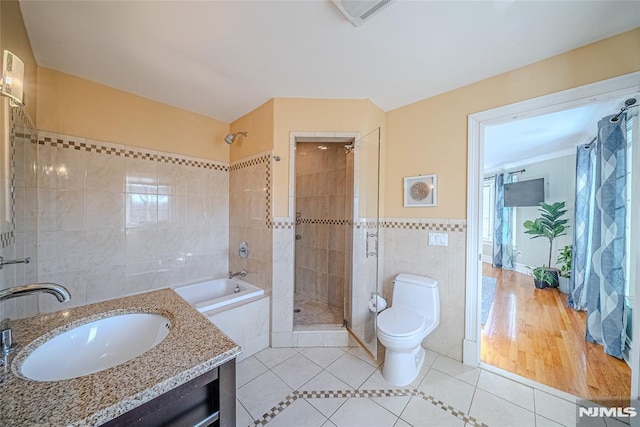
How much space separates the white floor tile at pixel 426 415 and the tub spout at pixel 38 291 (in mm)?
1823

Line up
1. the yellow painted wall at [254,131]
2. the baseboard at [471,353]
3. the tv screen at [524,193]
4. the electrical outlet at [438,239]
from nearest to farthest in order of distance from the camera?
the baseboard at [471,353], the electrical outlet at [438,239], the yellow painted wall at [254,131], the tv screen at [524,193]

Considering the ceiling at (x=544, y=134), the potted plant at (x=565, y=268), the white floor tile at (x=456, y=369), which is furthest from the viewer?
the potted plant at (x=565, y=268)

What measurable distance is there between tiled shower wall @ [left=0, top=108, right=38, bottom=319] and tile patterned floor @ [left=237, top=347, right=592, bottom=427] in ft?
4.70

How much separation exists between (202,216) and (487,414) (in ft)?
9.62

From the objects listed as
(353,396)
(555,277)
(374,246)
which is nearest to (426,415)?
(353,396)

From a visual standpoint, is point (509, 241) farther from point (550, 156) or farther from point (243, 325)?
point (243, 325)

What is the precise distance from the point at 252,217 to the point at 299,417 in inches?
67.2

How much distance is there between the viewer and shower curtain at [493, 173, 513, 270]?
4.93 metres

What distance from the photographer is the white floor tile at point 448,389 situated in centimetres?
158

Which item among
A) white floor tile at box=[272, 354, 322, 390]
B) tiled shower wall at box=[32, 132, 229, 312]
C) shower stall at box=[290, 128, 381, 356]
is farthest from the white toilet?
tiled shower wall at box=[32, 132, 229, 312]

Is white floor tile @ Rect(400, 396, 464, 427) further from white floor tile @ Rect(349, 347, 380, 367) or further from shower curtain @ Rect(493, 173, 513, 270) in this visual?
shower curtain @ Rect(493, 173, 513, 270)

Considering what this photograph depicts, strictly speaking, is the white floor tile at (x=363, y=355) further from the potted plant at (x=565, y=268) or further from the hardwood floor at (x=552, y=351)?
the potted plant at (x=565, y=268)

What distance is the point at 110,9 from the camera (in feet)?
4.22

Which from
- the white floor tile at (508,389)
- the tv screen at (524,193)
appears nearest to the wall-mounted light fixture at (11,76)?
the white floor tile at (508,389)
